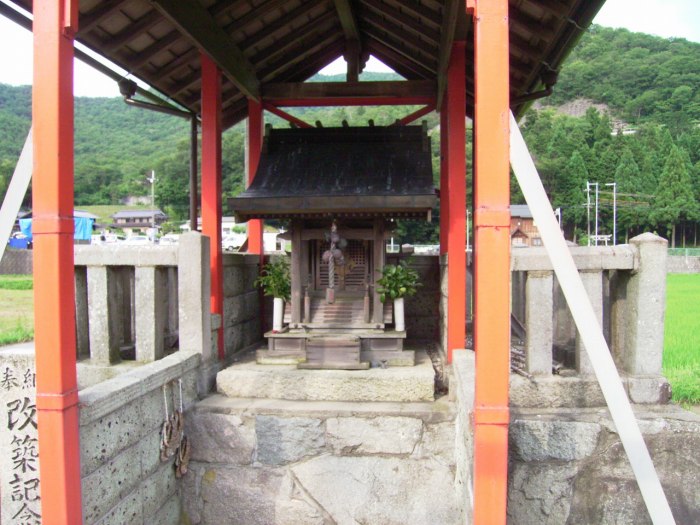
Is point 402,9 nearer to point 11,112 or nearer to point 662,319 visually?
point 662,319

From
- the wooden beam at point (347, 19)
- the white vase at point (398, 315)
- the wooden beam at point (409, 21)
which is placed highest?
the wooden beam at point (347, 19)

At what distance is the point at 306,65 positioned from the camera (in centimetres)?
787

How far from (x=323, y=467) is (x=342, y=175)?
326 centimetres

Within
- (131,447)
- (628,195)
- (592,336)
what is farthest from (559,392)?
(628,195)

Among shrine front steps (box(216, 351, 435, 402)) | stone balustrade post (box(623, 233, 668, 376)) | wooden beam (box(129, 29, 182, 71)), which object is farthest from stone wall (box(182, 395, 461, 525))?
wooden beam (box(129, 29, 182, 71))

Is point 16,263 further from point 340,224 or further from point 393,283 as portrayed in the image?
point 393,283

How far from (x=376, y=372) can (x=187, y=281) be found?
6.75 feet

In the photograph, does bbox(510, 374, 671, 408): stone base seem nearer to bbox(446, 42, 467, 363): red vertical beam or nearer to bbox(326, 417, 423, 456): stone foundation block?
bbox(326, 417, 423, 456): stone foundation block

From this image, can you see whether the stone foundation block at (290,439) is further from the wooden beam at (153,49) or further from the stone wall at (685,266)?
the stone wall at (685,266)

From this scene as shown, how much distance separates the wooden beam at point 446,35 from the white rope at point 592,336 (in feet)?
7.92

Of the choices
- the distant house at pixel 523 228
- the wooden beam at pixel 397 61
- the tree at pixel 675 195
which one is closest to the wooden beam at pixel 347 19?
the wooden beam at pixel 397 61

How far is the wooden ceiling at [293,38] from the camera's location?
480 centimetres

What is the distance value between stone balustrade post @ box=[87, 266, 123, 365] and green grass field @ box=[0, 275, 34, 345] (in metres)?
4.62

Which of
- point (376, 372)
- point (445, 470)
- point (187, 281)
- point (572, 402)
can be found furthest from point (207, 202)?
point (572, 402)
